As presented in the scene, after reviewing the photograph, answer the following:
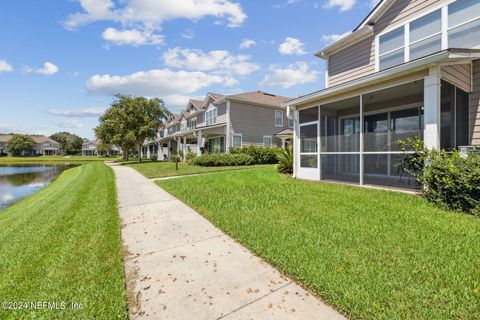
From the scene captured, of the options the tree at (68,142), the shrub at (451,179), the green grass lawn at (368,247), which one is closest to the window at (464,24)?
the shrub at (451,179)

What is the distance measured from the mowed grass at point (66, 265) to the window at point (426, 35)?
10.7 m

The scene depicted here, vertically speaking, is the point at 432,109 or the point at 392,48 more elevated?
the point at 392,48

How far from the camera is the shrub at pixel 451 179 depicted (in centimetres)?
467

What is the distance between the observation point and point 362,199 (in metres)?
5.98

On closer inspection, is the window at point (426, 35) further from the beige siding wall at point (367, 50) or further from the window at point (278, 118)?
the window at point (278, 118)

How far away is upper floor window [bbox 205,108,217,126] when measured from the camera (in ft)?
75.0

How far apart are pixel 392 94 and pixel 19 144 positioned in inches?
3926

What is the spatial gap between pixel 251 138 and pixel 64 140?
362ft

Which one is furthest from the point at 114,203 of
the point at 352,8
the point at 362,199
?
the point at 352,8

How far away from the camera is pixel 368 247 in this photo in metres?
3.42

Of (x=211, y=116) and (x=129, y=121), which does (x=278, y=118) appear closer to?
(x=211, y=116)

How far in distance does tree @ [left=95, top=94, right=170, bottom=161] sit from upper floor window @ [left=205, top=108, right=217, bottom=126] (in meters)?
9.65

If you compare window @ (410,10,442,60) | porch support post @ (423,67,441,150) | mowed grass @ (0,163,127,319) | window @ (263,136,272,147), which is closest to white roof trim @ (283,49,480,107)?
porch support post @ (423,67,441,150)

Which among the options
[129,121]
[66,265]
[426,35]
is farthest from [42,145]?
[426,35]
